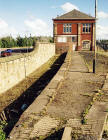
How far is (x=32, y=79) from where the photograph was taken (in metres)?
17.4

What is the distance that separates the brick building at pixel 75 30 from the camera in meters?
37.8

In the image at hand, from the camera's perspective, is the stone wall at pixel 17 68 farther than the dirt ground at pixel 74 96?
Yes

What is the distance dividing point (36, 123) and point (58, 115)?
1022mm

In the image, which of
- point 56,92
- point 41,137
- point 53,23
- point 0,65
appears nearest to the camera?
point 41,137

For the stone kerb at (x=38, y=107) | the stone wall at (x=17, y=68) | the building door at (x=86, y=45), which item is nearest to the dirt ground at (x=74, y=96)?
the stone kerb at (x=38, y=107)

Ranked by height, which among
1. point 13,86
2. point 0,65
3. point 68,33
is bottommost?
point 13,86

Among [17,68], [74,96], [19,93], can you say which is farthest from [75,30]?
[74,96]

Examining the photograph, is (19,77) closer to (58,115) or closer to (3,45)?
(58,115)

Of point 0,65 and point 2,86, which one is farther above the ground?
point 0,65

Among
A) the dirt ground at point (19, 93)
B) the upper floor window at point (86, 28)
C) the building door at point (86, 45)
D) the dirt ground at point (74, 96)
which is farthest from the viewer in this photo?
the building door at point (86, 45)

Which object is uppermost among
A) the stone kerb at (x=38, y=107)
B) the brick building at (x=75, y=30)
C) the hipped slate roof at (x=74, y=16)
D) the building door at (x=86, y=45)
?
the hipped slate roof at (x=74, y=16)

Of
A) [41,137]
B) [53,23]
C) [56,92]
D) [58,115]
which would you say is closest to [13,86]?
[56,92]

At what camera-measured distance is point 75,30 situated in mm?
38312

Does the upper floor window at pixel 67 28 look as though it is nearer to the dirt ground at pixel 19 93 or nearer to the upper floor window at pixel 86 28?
the upper floor window at pixel 86 28
